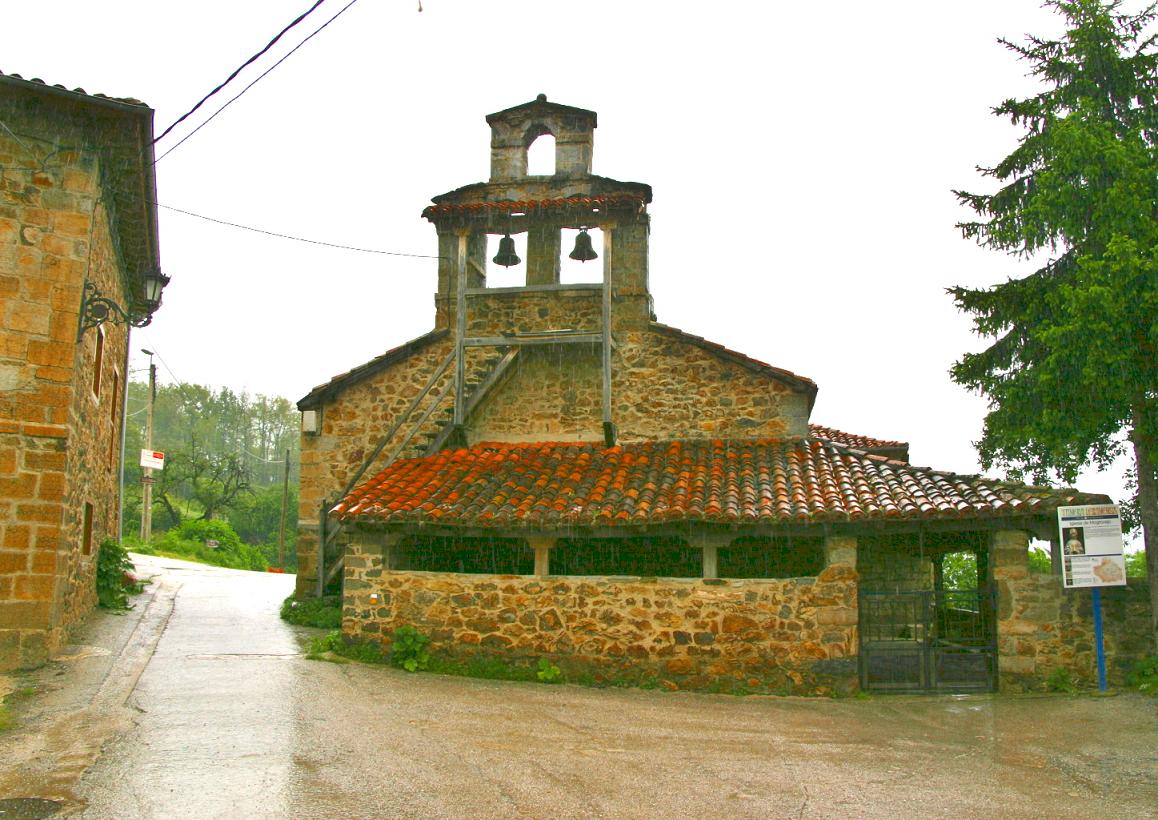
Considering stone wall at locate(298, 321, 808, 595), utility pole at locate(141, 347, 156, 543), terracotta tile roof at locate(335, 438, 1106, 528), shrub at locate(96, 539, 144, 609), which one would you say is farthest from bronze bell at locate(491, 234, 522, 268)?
utility pole at locate(141, 347, 156, 543)

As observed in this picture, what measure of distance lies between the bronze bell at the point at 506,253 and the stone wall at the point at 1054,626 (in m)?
8.67

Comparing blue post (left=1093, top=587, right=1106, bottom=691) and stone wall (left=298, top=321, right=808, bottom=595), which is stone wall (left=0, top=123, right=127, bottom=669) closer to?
stone wall (left=298, top=321, right=808, bottom=595)

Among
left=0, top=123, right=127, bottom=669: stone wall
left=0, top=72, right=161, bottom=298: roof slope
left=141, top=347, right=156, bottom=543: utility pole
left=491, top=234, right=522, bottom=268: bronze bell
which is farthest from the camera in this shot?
left=141, top=347, right=156, bottom=543: utility pole

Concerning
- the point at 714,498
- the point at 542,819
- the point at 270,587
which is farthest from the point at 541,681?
the point at 270,587

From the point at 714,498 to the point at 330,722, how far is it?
5.44m

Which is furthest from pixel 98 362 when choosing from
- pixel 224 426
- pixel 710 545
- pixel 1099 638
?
pixel 224 426

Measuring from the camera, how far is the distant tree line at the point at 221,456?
4841 cm

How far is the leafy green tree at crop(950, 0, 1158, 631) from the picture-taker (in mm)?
10789

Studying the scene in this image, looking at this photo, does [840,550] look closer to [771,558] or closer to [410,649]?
[771,558]

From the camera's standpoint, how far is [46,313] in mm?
10016

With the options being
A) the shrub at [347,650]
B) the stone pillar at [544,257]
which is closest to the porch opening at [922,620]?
the shrub at [347,650]

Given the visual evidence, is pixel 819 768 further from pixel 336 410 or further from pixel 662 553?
pixel 336 410

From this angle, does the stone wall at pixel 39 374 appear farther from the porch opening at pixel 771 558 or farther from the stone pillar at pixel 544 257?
the porch opening at pixel 771 558

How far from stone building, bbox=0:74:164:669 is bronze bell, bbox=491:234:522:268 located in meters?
6.02
